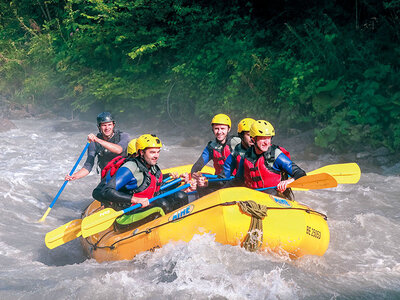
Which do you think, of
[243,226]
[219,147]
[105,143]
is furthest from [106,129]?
[243,226]

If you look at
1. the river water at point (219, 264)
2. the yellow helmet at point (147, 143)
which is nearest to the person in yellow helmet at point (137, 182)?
the yellow helmet at point (147, 143)

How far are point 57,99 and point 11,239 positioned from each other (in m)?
11.9

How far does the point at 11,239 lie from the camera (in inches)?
211

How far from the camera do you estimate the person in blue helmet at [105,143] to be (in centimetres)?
560

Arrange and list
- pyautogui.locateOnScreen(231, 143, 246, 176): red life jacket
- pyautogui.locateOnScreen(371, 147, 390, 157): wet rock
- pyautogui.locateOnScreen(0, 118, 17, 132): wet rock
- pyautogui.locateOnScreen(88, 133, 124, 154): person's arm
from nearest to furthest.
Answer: pyautogui.locateOnScreen(231, 143, 246, 176): red life jacket → pyautogui.locateOnScreen(88, 133, 124, 154): person's arm → pyautogui.locateOnScreen(371, 147, 390, 157): wet rock → pyautogui.locateOnScreen(0, 118, 17, 132): wet rock

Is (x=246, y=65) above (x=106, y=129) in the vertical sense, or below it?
above

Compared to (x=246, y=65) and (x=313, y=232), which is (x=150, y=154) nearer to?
(x=313, y=232)

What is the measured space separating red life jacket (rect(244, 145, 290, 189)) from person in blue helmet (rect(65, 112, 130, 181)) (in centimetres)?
196

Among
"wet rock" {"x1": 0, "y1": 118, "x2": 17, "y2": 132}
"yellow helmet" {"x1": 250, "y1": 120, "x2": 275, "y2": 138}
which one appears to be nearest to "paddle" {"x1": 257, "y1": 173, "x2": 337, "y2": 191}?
"yellow helmet" {"x1": 250, "y1": 120, "x2": 275, "y2": 138}

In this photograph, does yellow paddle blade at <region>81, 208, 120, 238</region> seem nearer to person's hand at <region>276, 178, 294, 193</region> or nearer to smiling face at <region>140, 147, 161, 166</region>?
smiling face at <region>140, 147, 161, 166</region>

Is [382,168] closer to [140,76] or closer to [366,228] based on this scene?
[366,228]

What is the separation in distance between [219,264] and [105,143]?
8.80ft

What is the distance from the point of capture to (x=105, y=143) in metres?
5.55

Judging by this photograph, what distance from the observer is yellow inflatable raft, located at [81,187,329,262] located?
11.6ft
